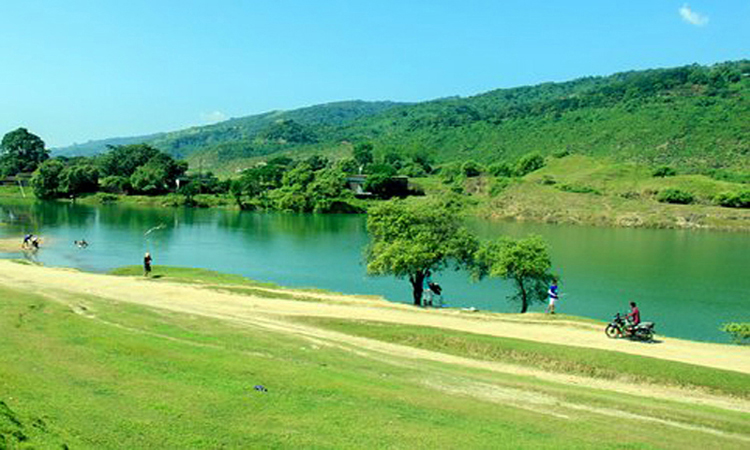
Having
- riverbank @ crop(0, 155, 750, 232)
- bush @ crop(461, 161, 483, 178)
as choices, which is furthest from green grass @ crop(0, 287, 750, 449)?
bush @ crop(461, 161, 483, 178)

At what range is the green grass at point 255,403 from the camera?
14141mm

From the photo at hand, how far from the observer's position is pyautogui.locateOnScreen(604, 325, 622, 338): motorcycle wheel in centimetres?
3253

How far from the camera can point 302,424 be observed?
1581cm

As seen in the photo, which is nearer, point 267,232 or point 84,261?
point 84,261

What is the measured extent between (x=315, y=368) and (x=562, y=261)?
59.7 m

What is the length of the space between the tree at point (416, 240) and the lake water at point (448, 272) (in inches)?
197

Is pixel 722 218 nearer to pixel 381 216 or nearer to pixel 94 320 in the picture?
pixel 381 216

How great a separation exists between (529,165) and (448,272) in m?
139

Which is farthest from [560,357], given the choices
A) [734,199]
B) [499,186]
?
[499,186]

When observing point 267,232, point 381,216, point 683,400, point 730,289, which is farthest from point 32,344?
point 267,232

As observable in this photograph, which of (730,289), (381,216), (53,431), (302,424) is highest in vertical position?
(381,216)

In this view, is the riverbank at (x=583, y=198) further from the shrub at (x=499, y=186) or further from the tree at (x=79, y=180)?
the tree at (x=79, y=180)

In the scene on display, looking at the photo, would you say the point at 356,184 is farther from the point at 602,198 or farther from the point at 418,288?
the point at 418,288

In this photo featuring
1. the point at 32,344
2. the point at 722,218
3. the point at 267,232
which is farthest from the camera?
the point at 722,218
